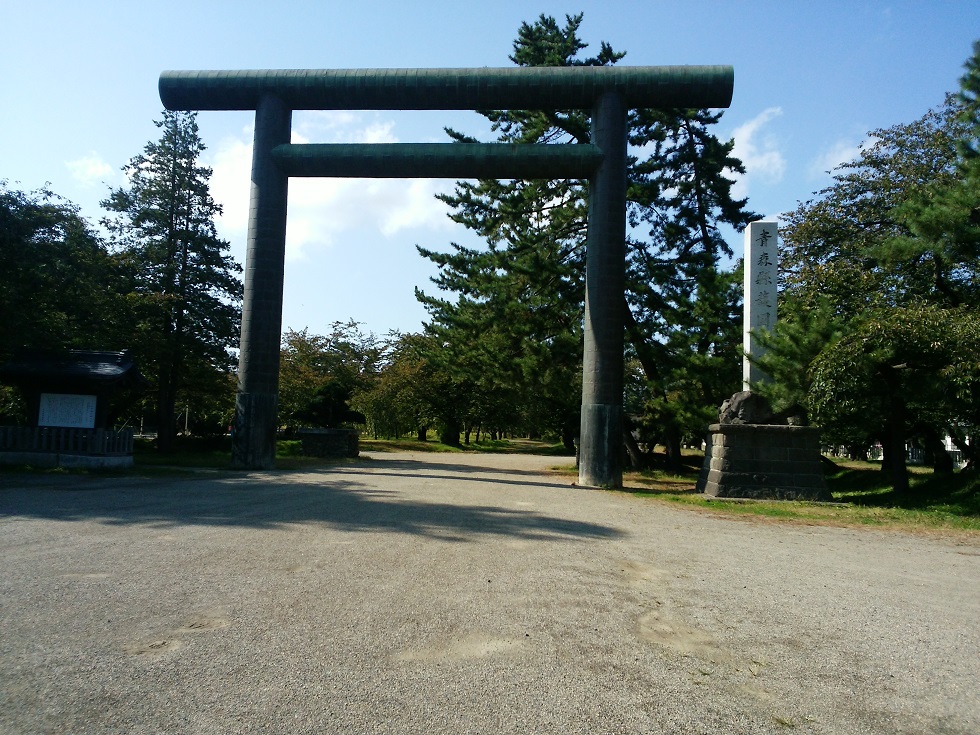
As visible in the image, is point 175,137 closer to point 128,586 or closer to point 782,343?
point 782,343

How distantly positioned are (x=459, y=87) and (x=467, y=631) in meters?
14.2

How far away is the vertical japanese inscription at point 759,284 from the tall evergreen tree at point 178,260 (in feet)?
60.1

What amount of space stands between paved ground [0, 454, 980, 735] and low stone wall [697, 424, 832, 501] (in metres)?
4.59

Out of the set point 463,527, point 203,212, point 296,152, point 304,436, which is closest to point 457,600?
point 463,527

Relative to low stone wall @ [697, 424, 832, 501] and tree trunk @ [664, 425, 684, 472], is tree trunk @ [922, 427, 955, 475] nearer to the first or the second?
low stone wall @ [697, 424, 832, 501]

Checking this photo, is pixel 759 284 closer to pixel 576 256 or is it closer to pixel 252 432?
pixel 576 256

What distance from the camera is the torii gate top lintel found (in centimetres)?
1560

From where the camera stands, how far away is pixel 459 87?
15.9 meters

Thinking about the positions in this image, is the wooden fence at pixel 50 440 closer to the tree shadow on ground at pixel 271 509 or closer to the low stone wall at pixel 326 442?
the tree shadow on ground at pixel 271 509

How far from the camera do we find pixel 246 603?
14.8 feet

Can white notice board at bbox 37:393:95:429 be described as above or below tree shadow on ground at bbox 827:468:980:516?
above

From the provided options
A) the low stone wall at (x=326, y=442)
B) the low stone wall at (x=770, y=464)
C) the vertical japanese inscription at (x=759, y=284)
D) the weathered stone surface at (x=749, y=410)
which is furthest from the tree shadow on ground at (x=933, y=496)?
the low stone wall at (x=326, y=442)

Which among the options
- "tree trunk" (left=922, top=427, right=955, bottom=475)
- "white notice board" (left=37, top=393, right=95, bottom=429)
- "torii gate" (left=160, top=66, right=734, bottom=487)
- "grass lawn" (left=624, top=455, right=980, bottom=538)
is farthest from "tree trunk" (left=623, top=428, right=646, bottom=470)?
"white notice board" (left=37, top=393, right=95, bottom=429)

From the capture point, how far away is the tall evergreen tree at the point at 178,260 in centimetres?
2472
